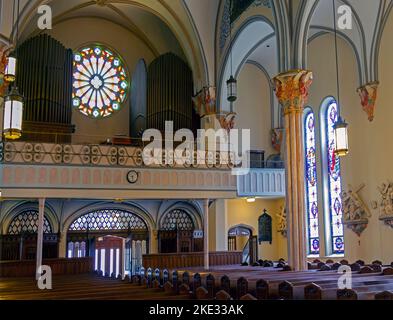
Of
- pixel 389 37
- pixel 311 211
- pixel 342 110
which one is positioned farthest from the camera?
pixel 311 211

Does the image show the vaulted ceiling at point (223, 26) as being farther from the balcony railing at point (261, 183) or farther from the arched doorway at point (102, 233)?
the arched doorway at point (102, 233)

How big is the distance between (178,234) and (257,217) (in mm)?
3724

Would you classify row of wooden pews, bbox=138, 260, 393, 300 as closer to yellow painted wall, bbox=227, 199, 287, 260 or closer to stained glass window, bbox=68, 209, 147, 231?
stained glass window, bbox=68, 209, 147, 231

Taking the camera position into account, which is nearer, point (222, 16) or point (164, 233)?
point (222, 16)

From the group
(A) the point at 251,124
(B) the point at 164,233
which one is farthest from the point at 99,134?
(A) the point at 251,124

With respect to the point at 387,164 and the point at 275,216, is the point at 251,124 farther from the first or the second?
→ the point at 387,164

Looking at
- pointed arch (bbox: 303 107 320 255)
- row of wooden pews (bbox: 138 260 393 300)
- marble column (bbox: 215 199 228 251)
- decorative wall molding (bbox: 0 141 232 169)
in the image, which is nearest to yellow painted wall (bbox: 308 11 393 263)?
pointed arch (bbox: 303 107 320 255)

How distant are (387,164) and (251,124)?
26.1 ft

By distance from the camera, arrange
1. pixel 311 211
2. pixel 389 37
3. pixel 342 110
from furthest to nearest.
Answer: pixel 311 211 → pixel 342 110 → pixel 389 37

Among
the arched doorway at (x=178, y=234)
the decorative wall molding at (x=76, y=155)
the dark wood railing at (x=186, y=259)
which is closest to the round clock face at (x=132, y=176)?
the decorative wall molding at (x=76, y=155)

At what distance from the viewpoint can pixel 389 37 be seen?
1494cm

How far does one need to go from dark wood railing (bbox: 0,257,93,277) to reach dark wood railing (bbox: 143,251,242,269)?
2.13m

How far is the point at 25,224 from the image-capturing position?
18.5 metres

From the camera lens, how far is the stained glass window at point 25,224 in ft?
59.8
